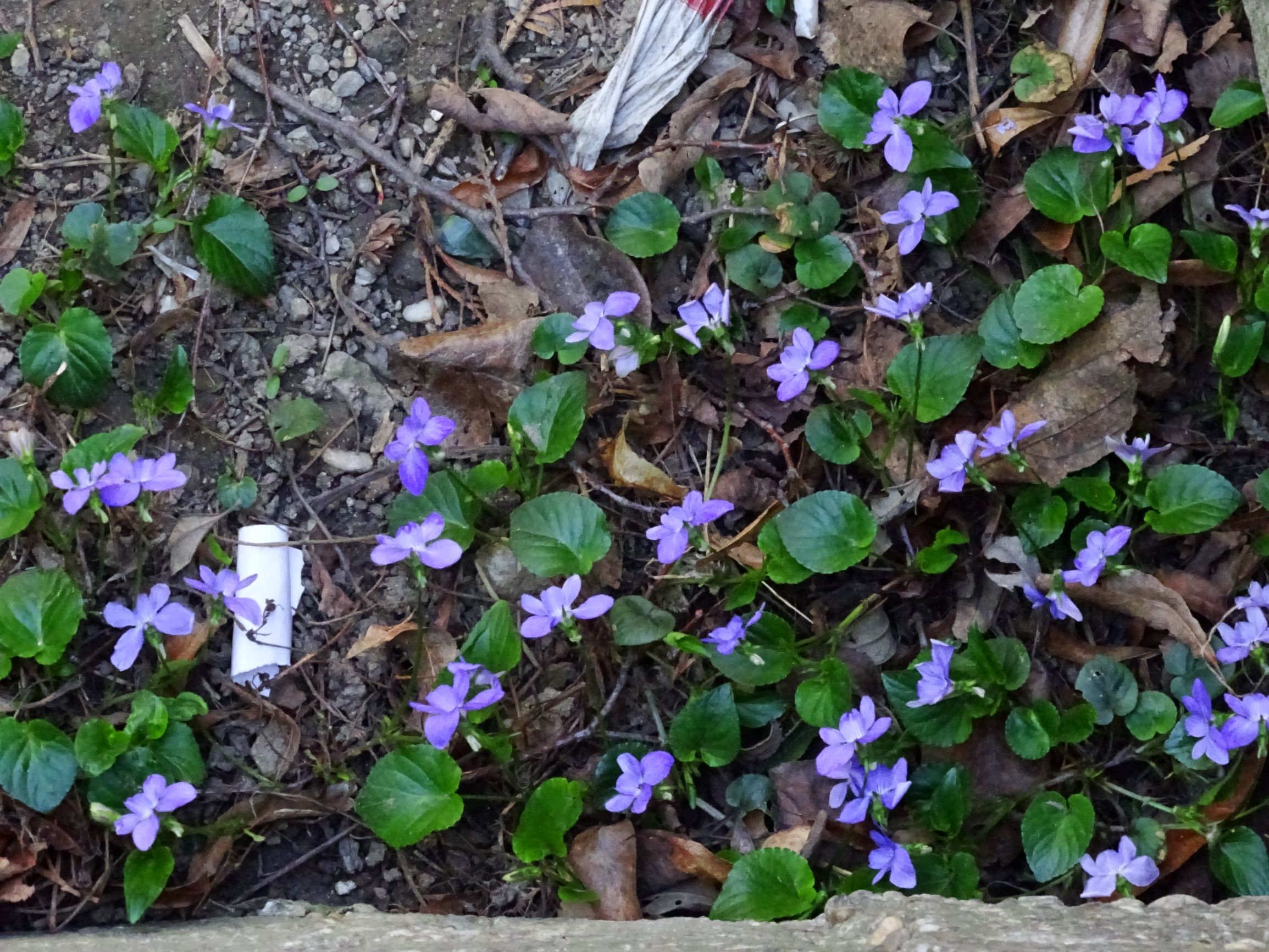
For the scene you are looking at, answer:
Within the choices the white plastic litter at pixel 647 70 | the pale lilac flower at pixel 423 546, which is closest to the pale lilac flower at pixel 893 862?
the pale lilac flower at pixel 423 546

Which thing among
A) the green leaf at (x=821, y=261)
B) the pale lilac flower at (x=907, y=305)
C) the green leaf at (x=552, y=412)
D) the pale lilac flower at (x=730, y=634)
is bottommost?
the pale lilac flower at (x=730, y=634)

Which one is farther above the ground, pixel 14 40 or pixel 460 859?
pixel 14 40

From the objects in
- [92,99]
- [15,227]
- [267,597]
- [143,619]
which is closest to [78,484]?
[143,619]

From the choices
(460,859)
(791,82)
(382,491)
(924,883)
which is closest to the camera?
(924,883)

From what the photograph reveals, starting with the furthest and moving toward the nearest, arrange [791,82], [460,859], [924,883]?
[791,82], [460,859], [924,883]

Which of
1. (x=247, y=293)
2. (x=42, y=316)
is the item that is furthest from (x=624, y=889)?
(x=42, y=316)

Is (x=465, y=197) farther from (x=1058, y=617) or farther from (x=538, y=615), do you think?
(x=1058, y=617)

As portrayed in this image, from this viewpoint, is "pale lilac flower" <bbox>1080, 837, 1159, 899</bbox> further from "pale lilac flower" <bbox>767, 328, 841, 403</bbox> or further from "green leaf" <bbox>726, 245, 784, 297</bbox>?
"green leaf" <bbox>726, 245, 784, 297</bbox>

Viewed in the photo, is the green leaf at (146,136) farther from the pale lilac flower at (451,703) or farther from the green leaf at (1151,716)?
the green leaf at (1151,716)
